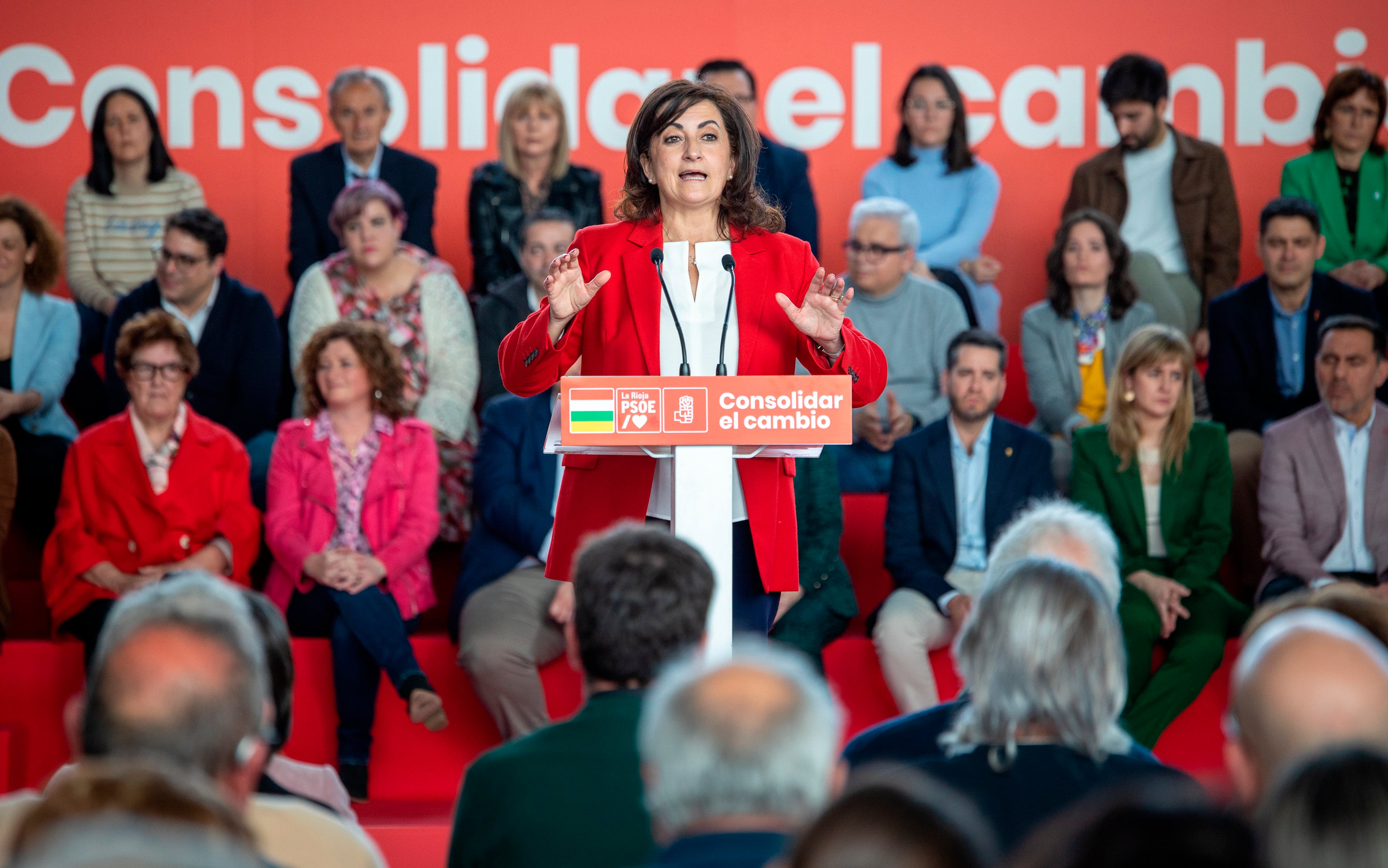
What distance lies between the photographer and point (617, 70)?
21.2 ft

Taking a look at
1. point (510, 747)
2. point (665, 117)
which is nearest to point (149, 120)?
point (665, 117)

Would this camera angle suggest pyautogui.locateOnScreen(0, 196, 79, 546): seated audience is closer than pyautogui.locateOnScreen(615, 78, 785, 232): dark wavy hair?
No

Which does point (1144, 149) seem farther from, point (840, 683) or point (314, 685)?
point (314, 685)

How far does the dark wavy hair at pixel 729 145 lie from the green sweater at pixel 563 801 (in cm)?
111

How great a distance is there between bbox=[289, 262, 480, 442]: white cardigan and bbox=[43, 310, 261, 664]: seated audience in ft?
1.84

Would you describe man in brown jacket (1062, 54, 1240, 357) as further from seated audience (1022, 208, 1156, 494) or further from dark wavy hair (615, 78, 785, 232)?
dark wavy hair (615, 78, 785, 232)

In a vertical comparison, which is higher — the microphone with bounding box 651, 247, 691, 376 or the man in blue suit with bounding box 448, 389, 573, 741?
the microphone with bounding box 651, 247, 691, 376

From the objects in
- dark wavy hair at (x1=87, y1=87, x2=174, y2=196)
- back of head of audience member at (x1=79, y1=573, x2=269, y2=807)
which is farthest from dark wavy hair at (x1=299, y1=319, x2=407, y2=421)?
back of head of audience member at (x1=79, y1=573, x2=269, y2=807)

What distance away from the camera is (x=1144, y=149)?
19.2ft

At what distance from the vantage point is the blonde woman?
5348 mm

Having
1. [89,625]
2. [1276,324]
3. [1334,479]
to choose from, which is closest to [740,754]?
[89,625]

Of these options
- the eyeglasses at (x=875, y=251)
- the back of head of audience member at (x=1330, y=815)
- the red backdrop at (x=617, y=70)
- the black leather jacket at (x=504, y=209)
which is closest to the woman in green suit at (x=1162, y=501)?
the eyeglasses at (x=875, y=251)

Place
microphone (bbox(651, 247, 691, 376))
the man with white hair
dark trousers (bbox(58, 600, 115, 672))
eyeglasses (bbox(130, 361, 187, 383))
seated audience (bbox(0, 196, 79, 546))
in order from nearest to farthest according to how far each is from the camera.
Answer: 1. the man with white hair
2. microphone (bbox(651, 247, 691, 376))
3. dark trousers (bbox(58, 600, 115, 672))
4. eyeglasses (bbox(130, 361, 187, 383))
5. seated audience (bbox(0, 196, 79, 546))

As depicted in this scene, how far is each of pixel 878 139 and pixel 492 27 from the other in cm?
176
